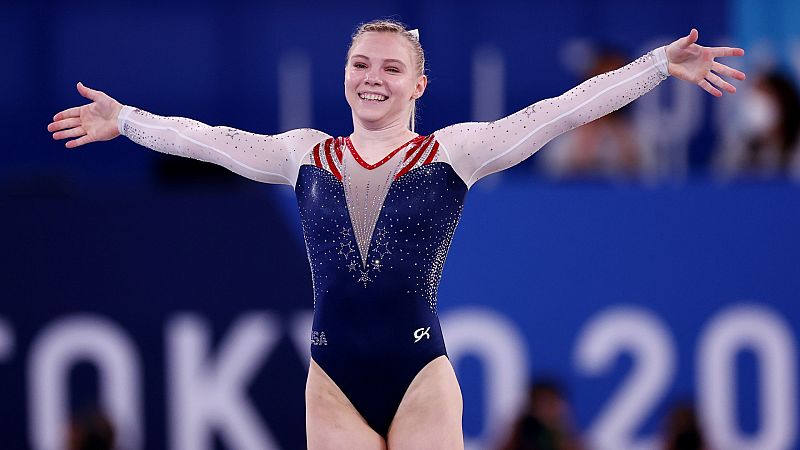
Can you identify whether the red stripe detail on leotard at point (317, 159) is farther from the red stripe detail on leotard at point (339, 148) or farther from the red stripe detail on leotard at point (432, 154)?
the red stripe detail on leotard at point (432, 154)

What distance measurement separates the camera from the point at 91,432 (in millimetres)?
6277

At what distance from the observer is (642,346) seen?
263 inches

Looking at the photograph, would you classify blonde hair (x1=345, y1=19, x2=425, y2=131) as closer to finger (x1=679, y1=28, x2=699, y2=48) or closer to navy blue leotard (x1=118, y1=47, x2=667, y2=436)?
navy blue leotard (x1=118, y1=47, x2=667, y2=436)

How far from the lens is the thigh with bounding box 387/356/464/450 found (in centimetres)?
396

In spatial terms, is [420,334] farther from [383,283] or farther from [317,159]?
[317,159]

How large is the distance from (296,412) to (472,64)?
3.05 m

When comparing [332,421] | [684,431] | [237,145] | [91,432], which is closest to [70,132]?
[237,145]

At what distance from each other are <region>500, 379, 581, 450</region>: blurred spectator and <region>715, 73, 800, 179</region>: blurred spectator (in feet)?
5.80

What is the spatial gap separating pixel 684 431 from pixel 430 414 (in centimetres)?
278

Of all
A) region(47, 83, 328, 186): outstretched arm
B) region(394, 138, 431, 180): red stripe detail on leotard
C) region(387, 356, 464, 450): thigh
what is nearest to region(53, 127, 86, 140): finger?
region(47, 83, 328, 186): outstretched arm

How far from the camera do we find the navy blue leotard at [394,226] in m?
4.05

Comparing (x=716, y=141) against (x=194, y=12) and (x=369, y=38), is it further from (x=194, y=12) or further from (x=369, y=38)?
(x=369, y=38)

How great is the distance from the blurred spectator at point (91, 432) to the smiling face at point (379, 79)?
2692 mm

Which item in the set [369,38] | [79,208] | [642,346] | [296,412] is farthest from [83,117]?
[642,346]
